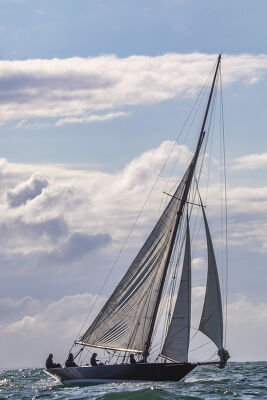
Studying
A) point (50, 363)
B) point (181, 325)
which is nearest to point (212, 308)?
point (181, 325)

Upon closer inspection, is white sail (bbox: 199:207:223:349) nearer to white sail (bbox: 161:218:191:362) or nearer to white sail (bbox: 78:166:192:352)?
white sail (bbox: 161:218:191:362)

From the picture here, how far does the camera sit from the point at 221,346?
54281 mm

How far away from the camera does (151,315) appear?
186ft

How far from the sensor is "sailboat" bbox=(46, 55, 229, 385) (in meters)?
54.5

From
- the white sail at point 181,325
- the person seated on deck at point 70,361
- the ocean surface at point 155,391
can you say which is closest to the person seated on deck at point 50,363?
the ocean surface at point 155,391

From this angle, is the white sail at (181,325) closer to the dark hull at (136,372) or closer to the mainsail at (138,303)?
→ the dark hull at (136,372)

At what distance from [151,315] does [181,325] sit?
2848 millimetres

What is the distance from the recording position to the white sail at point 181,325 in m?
54.5

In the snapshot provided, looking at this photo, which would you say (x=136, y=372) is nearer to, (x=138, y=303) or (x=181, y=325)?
(x=181, y=325)

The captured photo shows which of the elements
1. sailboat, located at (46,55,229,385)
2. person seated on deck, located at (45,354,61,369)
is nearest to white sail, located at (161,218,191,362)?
sailboat, located at (46,55,229,385)

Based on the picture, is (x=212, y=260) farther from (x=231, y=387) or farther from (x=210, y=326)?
(x=231, y=387)

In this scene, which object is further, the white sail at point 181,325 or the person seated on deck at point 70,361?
the person seated on deck at point 70,361

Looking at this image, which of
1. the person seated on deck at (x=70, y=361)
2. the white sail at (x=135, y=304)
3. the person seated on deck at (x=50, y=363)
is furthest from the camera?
the person seated on deck at (x=50, y=363)

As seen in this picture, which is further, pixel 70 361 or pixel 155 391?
pixel 70 361
